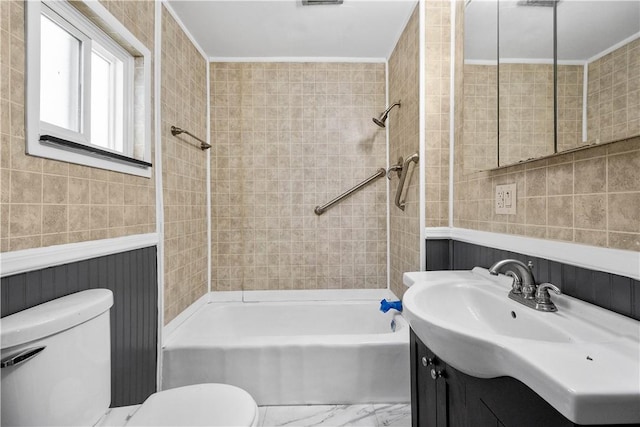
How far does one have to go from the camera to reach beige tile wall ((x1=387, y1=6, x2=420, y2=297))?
1869 mm

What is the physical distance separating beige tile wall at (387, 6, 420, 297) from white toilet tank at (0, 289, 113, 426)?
4.99 feet

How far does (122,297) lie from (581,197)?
173cm

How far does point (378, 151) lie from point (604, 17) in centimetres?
169

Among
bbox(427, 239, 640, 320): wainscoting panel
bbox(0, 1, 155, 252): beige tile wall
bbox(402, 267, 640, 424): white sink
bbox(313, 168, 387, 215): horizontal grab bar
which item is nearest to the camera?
bbox(402, 267, 640, 424): white sink

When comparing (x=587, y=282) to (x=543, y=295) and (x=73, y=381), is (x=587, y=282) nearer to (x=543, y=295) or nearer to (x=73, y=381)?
(x=543, y=295)

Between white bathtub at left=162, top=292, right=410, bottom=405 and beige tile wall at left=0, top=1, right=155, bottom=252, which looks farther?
white bathtub at left=162, top=292, right=410, bottom=405

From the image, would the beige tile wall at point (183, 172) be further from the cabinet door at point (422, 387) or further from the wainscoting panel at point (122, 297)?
the cabinet door at point (422, 387)

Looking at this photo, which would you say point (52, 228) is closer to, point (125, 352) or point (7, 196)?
point (7, 196)

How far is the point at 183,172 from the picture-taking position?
2.05m

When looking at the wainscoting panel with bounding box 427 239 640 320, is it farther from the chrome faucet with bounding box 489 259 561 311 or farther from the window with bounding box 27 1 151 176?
the window with bounding box 27 1 151 176

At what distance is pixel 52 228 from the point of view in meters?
1.06

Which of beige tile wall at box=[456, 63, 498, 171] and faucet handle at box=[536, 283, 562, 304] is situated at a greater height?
beige tile wall at box=[456, 63, 498, 171]

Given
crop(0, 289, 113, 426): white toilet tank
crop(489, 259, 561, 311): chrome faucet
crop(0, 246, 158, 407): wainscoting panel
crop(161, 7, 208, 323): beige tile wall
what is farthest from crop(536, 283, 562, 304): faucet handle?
crop(161, 7, 208, 323): beige tile wall

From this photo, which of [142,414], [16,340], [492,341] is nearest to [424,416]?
[492,341]
